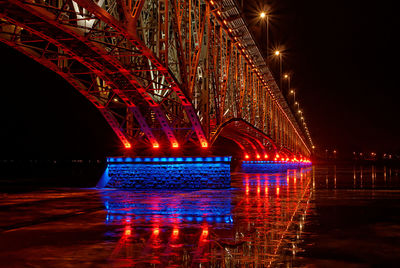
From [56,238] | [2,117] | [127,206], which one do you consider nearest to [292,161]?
[2,117]

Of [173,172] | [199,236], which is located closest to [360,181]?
[173,172]

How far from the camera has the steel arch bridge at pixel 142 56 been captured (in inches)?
661

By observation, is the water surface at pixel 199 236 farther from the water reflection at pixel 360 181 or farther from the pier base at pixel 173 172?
the water reflection at pixel 360 181

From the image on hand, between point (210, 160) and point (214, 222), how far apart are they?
594 inches

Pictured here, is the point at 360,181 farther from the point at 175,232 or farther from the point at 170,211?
the point at 175,232

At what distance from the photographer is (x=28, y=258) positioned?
8352mm

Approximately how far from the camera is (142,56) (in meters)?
21.9

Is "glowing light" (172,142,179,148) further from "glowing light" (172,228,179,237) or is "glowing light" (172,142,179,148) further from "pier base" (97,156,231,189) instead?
"glowing light" (172,228,179,237)

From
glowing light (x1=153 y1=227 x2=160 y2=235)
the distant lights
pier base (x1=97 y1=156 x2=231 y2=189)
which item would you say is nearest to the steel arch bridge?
the distant lights

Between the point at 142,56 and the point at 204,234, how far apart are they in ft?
41.9

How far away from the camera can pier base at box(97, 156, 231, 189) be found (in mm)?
28219

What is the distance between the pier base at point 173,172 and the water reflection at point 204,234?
10106 mm

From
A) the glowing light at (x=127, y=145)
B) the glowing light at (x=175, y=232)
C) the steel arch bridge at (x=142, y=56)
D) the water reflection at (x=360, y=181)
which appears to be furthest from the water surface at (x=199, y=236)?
the water reflection at (x=360, y=181)

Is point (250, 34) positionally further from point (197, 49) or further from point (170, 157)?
point (170, 157)
